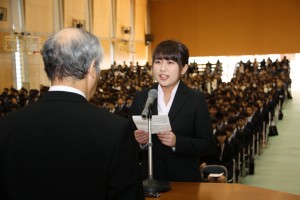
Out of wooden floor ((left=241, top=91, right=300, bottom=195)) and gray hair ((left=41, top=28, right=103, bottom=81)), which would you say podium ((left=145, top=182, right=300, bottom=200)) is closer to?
gray hair ((left=41, top=28, right=103, bottom=81))

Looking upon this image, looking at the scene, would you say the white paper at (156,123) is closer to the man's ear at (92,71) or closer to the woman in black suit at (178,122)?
the woman in black suit at (178,122)

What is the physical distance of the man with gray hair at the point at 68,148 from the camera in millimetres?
1367

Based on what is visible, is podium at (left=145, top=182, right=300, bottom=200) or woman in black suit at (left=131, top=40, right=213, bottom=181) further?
woman in black suit at (left=131, top=40, right=213, bottom=181)

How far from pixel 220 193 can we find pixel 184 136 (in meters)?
0.61

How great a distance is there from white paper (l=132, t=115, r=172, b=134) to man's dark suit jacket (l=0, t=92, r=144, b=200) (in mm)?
1037

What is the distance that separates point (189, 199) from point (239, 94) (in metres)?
12.7

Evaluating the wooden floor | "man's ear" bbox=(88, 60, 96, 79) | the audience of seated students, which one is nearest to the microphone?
"man's ear" bbox=(88, 60, 96, 79)

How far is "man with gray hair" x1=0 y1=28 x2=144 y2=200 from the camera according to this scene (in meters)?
1.37

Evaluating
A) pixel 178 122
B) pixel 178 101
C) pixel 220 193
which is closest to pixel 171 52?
pixel 178 101

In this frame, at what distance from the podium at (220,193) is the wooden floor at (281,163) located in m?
5.90

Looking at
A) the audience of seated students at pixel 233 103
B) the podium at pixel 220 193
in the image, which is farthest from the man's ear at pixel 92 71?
the audience of seated students at pixel 233 103

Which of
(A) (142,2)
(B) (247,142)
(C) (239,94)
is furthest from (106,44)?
(B) (247,142)

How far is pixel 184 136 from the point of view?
9.05ft

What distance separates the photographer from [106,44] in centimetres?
2852
